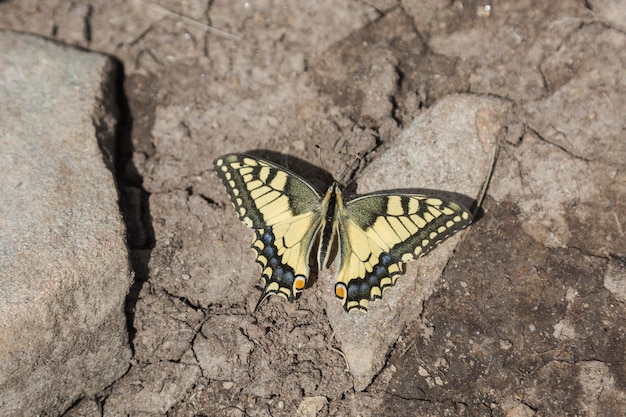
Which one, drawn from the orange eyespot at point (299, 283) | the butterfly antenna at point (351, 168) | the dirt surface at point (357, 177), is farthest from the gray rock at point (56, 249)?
the butterfly antenna at point (351, 168)

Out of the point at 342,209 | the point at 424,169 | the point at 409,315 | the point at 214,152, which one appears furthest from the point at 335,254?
the point at 214,152

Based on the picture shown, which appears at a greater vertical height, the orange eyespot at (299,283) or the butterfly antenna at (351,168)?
the butterfly antenna at (351,168)

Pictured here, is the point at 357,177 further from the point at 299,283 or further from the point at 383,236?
the point at 299,283

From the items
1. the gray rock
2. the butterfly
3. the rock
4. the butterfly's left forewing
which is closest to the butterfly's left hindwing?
the butterfly

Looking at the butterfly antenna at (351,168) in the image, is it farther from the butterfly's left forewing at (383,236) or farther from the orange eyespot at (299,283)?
the orange eyespot at (299,283)

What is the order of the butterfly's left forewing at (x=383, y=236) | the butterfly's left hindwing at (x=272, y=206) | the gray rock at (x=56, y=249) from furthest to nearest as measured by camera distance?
the butterfly's left hindwing at (x=272, y=206) → the butterfly's left forewing at (x=383, y=236) → the gray rock at (x=56, y=249)

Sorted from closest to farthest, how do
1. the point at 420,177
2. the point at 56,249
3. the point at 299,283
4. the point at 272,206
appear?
the point at 56,249 < the point at 299,283 < the point at 272,206 < the point at 420,177

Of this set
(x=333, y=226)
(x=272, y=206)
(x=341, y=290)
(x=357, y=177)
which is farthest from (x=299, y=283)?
(x=357, y=177)

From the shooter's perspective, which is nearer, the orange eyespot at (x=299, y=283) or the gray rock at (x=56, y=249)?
the gray rock at (x=56, y=249)
